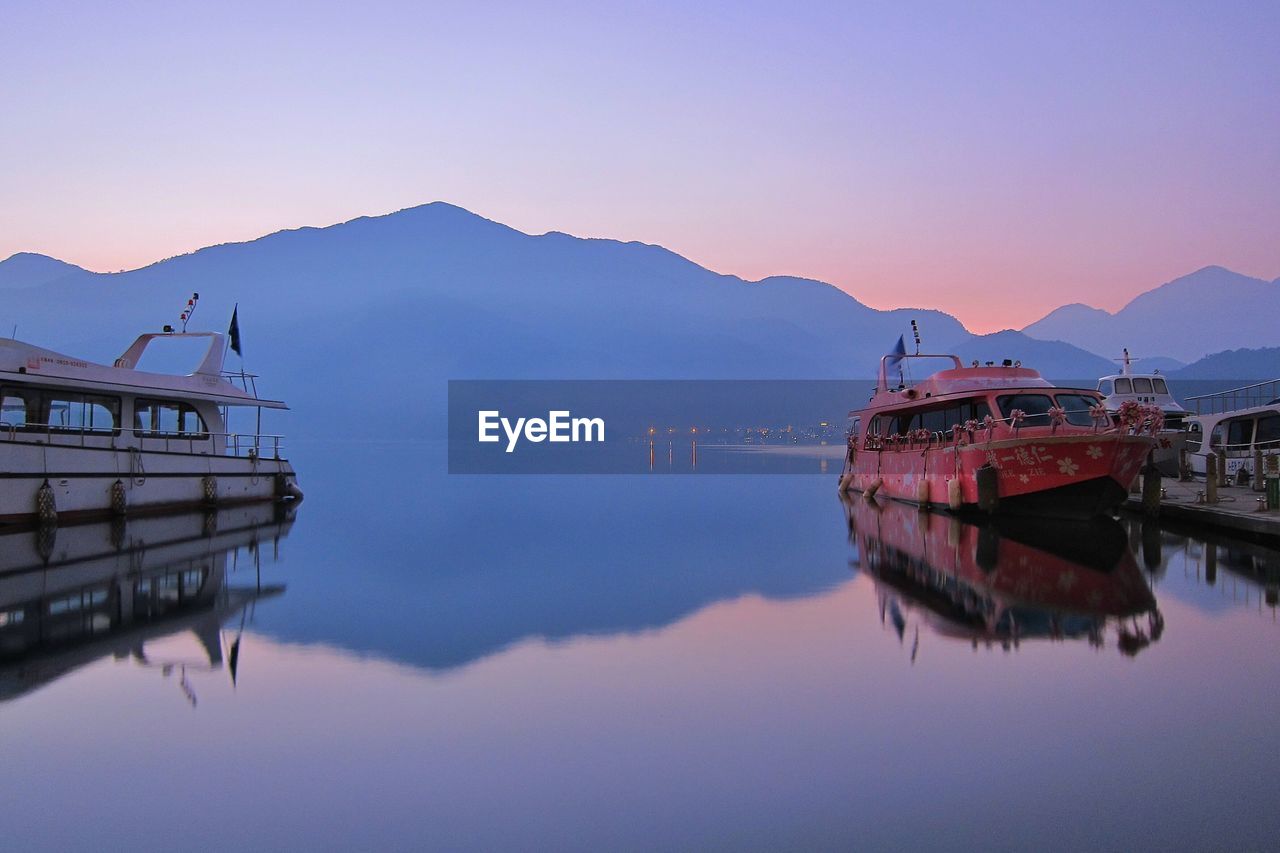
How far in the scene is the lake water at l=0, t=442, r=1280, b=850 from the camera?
659cm

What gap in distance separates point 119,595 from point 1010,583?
14.9 m

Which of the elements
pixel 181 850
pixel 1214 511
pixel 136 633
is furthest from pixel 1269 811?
pixel 1214 511

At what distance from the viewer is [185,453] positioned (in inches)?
1178

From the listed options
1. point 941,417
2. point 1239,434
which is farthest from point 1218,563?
point 1239,434

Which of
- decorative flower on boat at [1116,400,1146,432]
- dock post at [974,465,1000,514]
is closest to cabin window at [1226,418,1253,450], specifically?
decorative flower on boat at [1116,400,1146,432]

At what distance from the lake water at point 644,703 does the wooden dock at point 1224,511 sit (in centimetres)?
103

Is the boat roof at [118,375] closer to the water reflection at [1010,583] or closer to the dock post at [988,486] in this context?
the water reflection at [1010,583]

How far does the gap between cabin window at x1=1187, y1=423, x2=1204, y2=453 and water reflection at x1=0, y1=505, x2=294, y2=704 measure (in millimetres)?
36212

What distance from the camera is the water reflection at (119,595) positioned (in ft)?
37.4

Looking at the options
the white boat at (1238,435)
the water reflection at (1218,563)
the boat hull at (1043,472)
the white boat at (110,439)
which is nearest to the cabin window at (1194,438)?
the white boat at (1238,435)

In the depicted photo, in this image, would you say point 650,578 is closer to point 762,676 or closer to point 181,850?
point 762,676

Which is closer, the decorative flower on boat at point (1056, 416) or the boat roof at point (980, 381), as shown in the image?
the decorative flower on boat at point (1056, 416)

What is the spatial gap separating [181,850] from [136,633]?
7723 mm

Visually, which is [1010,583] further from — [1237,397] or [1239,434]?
[1237,397]
